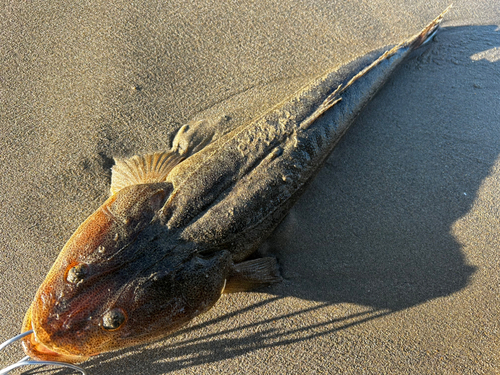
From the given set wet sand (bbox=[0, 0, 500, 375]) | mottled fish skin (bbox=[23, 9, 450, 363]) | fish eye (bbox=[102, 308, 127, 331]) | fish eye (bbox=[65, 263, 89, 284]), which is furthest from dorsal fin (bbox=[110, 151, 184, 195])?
fish eye (bbox=[102, 308, 127, 331])

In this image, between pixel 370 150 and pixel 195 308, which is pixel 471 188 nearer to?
pixel 370 150

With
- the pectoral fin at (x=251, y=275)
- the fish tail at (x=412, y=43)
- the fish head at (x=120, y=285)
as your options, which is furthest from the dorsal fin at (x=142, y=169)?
the fish tail at (x=412, y=43)

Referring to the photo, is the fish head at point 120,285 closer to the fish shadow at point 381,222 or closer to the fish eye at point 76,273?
the fish eye at point 76,273

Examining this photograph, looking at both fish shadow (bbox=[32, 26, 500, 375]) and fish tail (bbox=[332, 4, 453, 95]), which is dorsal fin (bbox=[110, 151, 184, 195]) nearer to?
fish shadow (bbox=[32, 26, 500, 375])

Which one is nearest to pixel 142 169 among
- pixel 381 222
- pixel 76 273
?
pixel 76 273

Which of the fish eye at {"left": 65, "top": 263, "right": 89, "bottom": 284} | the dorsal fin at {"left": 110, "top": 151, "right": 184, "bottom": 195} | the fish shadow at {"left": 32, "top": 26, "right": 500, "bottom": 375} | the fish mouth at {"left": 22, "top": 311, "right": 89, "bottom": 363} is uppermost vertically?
the dorsal fin at {"left": 110, "top": 151, "right": 184, "bottom": 195}

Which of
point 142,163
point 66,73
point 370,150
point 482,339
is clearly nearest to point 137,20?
point 66,73

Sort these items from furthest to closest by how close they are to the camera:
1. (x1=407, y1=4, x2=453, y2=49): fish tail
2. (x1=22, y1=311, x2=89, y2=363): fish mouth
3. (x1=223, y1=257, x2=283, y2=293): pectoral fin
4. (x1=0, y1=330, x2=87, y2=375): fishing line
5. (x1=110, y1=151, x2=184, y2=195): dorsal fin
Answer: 1. (x1=407, y1=4, x2=453, y2=49): fish tail
2. (x1=110, y1=151, x2=184, y2=195): dorsal fin
3. (x1=223, y1=257, x2=283, y2=293): pectoral fin
4. (x1=22, y1=311, x2=89, y2=363): fish mouth
5. (x1=0, y1=330, x2=87, y2=375): fishing line

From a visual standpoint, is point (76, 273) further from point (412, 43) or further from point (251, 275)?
point (412, 43)

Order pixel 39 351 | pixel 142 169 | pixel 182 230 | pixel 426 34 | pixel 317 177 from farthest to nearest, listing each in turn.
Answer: pixel 426 34 < pixel 317 177 < pixel 142 169 < pixel 182 230 < pixel 39 351
